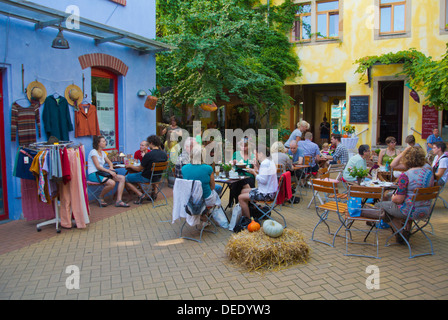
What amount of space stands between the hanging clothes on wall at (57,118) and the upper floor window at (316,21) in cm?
1053

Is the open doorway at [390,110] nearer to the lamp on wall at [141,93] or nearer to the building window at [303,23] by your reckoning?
the building window at [303,23]

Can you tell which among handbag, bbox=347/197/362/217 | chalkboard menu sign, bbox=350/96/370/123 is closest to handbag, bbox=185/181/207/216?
handbag, bbox=347/197/362/217

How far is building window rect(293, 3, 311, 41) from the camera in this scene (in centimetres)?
1482

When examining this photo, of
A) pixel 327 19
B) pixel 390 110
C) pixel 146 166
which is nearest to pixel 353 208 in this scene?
pixel 146 166

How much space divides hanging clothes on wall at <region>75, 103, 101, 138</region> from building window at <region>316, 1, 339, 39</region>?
395 inches

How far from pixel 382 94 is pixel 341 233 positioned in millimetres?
9949

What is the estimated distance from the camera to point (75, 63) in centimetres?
757

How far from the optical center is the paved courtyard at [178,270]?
12.5 ft

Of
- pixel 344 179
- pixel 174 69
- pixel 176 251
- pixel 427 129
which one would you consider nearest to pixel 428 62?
pixel 427 129

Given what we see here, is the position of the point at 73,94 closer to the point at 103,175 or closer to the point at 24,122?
the point at 24,122

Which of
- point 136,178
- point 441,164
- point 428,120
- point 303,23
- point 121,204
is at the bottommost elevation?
point 121,204

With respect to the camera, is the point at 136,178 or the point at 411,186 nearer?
the point at 411,186

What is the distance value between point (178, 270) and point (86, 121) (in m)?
4.68

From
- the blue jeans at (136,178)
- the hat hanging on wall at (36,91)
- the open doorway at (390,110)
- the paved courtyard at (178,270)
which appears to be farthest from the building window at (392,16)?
the hat hanging on wall at (36,91)
